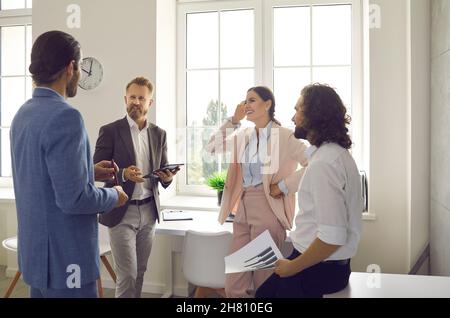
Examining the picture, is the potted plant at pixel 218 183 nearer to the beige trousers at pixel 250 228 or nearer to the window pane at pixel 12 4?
the beige trousers at pixel 250 228

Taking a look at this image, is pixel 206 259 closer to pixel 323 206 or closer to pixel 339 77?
pixel 323 206

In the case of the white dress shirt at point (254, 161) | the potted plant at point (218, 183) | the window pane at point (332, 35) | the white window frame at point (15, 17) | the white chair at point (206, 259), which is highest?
the white window frame at point (15, 17)

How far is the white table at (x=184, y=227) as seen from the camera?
83.5 inches

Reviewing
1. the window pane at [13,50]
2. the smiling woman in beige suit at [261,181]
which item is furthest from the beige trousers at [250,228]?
the window pane at [13,50]

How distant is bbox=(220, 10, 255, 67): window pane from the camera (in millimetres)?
2805

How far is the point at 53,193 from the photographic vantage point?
3.16 ft

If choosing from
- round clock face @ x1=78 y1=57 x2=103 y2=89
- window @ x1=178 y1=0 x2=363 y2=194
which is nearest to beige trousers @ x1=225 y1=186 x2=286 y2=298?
window @ x1=178 y1=0 x2=363 y2=194

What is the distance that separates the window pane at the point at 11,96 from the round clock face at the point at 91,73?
829 millimetres

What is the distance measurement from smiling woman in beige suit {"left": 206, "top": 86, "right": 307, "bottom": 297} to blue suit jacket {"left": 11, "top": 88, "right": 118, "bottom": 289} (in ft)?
3.31

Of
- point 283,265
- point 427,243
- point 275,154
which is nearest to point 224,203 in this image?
point 275,154

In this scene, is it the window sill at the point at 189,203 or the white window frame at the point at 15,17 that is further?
the white window frame at the point at 15,17

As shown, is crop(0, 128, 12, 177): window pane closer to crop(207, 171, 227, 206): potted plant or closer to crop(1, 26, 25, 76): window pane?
crop(1, 26, 25, 76): window pane

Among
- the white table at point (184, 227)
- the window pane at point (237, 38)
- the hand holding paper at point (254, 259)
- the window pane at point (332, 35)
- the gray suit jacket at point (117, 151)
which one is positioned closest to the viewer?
the hand holding paper at point (254, 259)
